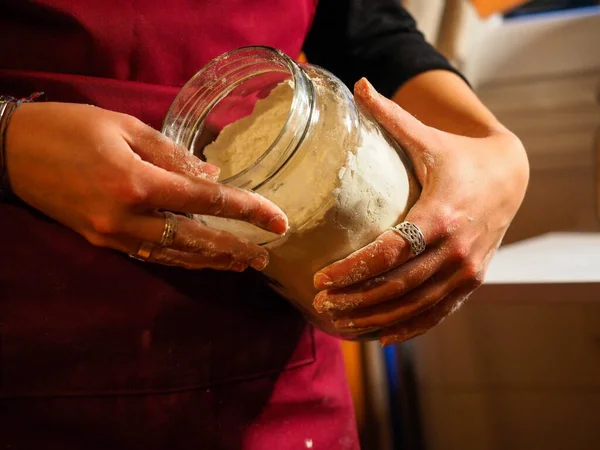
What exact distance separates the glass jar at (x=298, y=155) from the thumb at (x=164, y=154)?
18mm

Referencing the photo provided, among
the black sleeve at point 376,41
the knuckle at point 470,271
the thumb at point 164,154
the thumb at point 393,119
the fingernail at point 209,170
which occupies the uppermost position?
the black sleeve at point 376,41

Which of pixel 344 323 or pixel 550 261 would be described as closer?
pixel 344 323

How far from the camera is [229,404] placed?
1.65 feet

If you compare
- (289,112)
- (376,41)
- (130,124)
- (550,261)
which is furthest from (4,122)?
(550,261)

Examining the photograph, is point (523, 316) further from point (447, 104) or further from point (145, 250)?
point (145, 250)

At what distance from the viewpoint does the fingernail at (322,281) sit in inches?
15.4

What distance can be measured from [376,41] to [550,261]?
1.46ft

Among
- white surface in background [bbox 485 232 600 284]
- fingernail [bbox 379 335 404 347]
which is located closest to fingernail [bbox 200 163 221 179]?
fingernail [bbox 379 335 404 347]

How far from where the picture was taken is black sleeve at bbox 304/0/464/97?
0.62m

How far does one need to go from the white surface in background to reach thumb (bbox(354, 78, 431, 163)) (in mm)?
367

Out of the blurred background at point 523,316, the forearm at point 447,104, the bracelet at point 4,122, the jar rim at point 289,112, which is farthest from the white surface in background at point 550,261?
the bracelet at point 4,122

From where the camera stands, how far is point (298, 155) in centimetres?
37

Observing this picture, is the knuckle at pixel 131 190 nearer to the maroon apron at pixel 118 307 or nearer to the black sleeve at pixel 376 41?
the maroon apron at pixel 118 307

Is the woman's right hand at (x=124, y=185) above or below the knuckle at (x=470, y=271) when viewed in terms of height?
above
